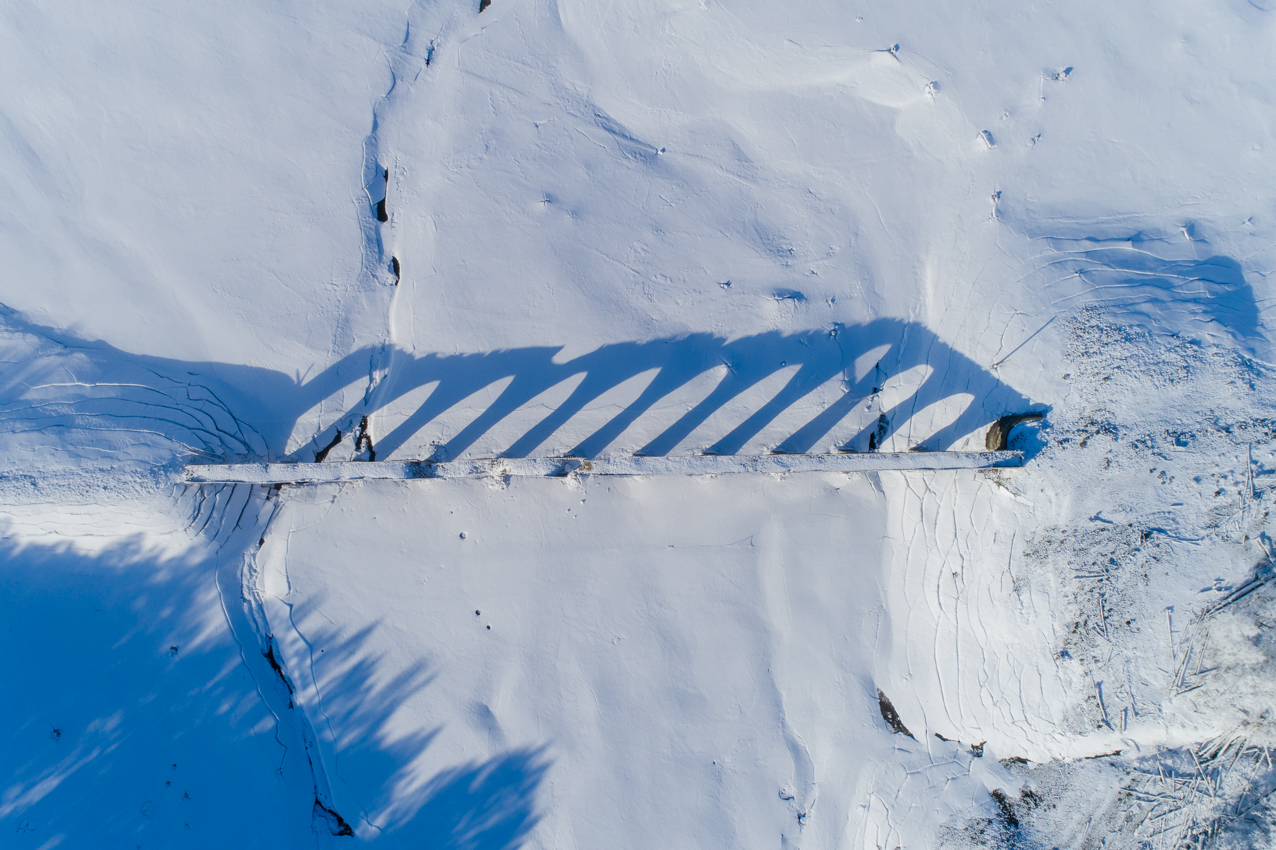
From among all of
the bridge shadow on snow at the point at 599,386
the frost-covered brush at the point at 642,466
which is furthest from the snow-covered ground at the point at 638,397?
the frost-covered brush at the point at 642,466

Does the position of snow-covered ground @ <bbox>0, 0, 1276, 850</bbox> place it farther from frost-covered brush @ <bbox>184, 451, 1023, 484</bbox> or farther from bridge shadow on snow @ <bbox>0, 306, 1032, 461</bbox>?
frost-covered brush @ <bbox>184, 451, 1023, 484</bbox>

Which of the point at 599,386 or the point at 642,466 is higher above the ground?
the point at 599,386

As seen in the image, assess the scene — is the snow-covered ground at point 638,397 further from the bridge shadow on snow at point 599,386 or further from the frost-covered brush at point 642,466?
the frost-covered brush at point 642,466

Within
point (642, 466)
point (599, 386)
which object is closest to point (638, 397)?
point (599, 386)

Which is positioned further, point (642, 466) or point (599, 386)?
point (599, 386)

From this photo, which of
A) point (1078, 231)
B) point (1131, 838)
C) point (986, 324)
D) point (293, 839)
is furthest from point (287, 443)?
point (1131, 838)

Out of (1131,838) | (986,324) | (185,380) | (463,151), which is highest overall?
(463,151)

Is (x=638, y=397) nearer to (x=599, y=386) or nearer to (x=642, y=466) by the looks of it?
(x=599, y=386)

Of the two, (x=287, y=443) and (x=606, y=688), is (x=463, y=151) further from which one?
(x=606, y=688)
